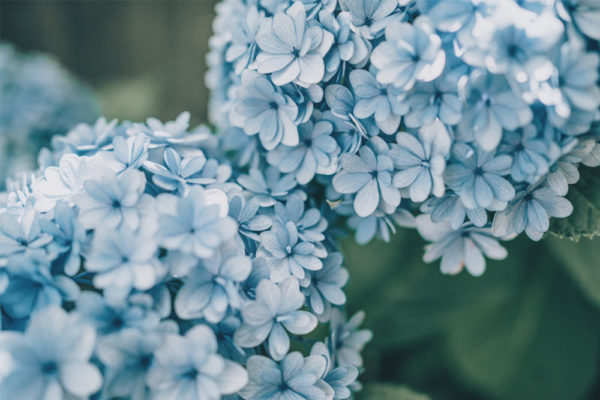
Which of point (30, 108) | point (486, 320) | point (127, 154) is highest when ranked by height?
point (127, 154)

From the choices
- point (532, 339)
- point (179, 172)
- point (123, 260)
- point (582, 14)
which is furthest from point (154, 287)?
point (532, 339)

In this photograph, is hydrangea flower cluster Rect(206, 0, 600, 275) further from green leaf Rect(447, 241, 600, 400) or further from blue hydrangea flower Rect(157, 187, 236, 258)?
green leaf Rect(447, 241, 600, 400)

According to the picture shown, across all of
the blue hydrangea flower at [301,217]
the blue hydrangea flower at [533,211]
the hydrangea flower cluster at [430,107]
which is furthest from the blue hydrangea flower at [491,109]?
the blue hydrangea flower at [301,217]

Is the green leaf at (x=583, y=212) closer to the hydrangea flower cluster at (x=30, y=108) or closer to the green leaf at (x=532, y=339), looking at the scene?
the green leaf at (x=532, y=339)

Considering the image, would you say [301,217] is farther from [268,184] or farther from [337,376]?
[337,376]

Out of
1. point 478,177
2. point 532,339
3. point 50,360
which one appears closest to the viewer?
point 50,360

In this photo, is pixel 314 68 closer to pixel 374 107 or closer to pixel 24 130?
pixel 374 107
